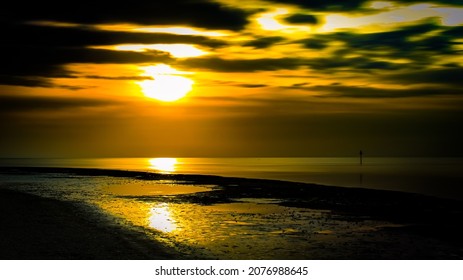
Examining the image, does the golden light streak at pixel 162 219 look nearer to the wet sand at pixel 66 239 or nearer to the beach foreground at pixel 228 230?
the beach foreground at pixel 228 230

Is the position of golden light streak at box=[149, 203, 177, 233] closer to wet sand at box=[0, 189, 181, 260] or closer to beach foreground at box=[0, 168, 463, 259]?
A: beach foreground at box=[0, 168, 463, 259]

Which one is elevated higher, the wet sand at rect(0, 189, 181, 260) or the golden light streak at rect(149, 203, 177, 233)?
the wet sand at rect(0, 189, 181, 260)

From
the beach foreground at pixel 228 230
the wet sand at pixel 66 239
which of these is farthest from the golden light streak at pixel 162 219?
the wet sand at pixel 66 239

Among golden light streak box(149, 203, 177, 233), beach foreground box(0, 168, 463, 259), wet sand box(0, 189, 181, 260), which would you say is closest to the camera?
wet sand box(0, 189, 181, 260)

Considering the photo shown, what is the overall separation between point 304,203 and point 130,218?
17.5 meters

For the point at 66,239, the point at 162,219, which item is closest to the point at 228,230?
the point at 162,219

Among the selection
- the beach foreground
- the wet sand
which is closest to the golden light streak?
the beach foreground

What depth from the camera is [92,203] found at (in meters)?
40.1

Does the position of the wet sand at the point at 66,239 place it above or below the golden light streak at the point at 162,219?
above

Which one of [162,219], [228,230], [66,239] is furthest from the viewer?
[162,219]

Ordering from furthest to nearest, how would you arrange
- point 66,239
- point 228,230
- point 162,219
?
point 162,219 → point 228,230 → point 66,239

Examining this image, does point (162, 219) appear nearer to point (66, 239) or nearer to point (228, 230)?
point (228, 230)
